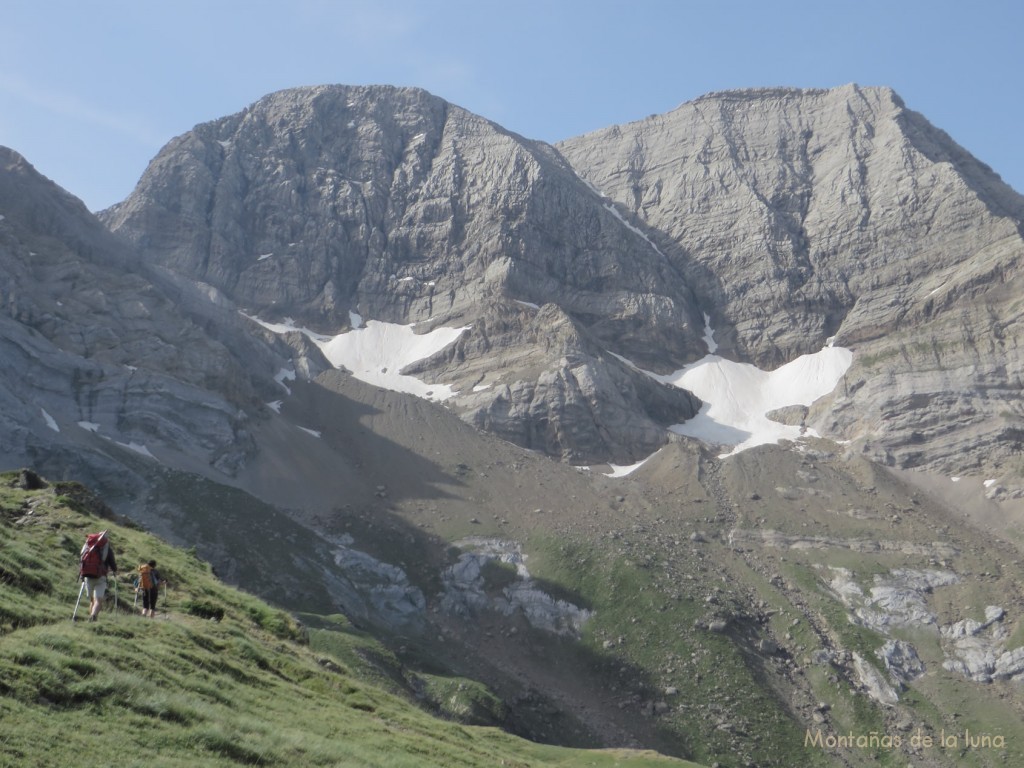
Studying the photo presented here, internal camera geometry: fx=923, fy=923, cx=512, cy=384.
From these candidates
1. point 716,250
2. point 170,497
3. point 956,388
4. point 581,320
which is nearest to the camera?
point 170,497

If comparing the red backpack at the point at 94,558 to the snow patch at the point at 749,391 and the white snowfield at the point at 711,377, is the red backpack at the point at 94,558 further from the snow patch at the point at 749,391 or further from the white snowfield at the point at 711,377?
the white snowfield at the point at 711,377

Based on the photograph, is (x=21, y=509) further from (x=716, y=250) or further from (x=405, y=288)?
(x=716, y=250)

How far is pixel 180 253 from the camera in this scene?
591ft

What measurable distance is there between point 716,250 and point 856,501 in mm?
89210

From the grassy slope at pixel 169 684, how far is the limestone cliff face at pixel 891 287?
380ft

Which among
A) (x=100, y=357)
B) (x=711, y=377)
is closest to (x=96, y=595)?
(x=100, y=357)

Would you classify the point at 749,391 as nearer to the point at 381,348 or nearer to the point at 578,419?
the point at 578,419

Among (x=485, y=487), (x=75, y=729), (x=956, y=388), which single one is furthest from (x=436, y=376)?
(x=75, y=729)

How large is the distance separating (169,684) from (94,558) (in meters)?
4.06

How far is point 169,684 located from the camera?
17.4 metres

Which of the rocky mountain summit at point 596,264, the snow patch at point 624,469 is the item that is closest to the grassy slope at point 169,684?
the snow patch at point 624,469

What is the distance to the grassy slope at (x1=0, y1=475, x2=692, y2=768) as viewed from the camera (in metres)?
14.1

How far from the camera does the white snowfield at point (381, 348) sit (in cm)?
15688

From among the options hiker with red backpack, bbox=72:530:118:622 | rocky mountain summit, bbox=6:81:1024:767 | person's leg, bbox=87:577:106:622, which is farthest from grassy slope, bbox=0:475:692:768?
rocky mountain summit, bbox=6:81:1024:767
